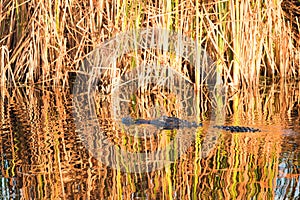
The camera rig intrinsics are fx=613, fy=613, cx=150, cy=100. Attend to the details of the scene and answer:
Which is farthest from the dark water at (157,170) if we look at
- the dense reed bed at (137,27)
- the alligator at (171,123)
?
the dense reed bed at (137,27)

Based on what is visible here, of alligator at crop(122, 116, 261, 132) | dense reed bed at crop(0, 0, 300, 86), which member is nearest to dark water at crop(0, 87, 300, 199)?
alligator at crop(122, 116, 261, 132)

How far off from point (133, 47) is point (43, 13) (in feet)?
4.62

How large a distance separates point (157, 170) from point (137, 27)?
2.62 metres

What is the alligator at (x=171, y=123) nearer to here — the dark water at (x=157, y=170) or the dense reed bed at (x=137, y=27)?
the dark water at (x=157, y=170)

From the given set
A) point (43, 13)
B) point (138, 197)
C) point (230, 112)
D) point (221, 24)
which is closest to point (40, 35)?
point (43, 13)

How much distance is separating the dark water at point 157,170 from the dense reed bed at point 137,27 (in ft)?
4.04

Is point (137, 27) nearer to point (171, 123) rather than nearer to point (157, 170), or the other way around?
point (171, 123)

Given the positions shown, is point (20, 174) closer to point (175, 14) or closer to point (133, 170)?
point (133, 170)

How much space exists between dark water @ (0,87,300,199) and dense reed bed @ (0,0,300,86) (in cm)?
123

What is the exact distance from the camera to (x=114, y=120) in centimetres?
550

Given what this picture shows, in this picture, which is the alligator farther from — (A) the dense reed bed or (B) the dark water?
(A) the dense reed bed

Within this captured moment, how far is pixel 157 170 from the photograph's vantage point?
388 cm

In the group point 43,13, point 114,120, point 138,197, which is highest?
point 43,13

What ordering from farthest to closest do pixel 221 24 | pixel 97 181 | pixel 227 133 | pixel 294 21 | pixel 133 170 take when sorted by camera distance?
pixel 294 21 → pixel 221 24 → pixel 227 133 → pixel 133 170 → pixel 97 181
